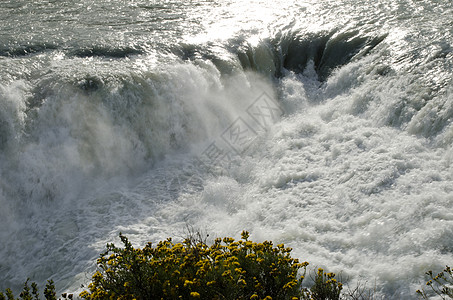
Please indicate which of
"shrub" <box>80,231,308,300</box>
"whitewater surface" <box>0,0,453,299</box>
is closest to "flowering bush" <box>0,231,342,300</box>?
"shrub" <box>80,231,308,300</box>

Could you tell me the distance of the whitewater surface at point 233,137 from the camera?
6484mm

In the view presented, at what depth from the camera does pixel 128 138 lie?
9.06m

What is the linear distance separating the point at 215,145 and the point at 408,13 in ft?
20.9

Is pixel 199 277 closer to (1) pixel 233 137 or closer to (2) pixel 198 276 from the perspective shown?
(2) pixel 198 276

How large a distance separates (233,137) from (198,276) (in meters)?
6.12

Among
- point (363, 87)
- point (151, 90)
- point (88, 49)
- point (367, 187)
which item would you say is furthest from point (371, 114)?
point (88, 49)

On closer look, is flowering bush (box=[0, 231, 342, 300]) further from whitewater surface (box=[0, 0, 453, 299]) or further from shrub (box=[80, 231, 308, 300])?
whitewater surface (box=[0, 0, 453, 299])

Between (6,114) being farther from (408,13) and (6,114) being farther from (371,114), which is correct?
(408,13)

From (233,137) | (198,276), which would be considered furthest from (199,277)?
(233,137)

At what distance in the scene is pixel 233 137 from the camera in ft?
33.1

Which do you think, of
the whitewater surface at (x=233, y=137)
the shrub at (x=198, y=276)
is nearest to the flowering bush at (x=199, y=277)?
the shrub at (x=198, y=276)

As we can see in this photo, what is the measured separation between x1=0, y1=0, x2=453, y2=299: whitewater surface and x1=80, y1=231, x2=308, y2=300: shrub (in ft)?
5.26

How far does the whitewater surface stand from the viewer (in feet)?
21.3

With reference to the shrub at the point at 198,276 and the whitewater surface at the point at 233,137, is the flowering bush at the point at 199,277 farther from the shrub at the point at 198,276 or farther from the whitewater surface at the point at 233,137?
the whitewater surface at the point at 233,137
